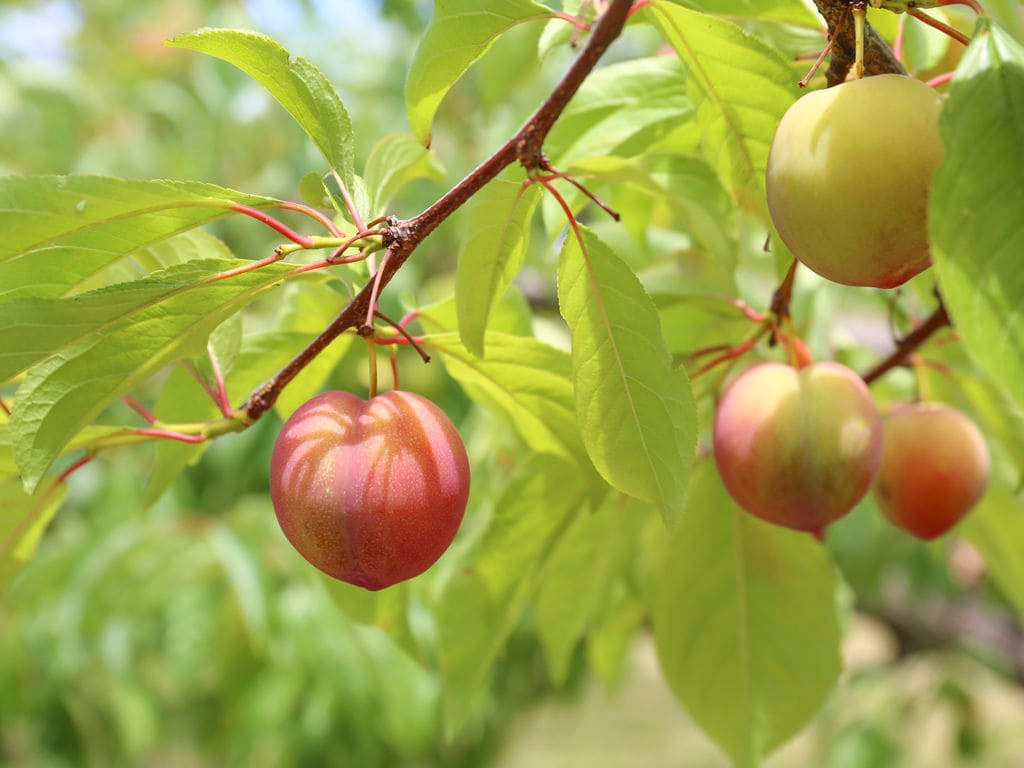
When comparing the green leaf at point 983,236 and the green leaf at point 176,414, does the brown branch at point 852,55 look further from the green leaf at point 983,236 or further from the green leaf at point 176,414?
the green leaf at point 176,414

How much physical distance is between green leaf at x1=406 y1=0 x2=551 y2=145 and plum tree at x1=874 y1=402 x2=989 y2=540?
0.43m

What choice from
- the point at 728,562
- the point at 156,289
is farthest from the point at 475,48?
the point at 728,562

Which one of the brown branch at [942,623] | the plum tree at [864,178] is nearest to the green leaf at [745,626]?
the plum tree at [864,178]

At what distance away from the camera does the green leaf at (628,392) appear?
1.75 ft

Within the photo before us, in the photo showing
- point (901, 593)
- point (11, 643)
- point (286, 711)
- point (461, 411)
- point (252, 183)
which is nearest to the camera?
point (286, 711)

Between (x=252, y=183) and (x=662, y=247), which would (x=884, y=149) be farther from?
(x=252, y=183)

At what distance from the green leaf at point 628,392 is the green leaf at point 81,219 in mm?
181

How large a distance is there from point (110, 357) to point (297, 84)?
174 mm

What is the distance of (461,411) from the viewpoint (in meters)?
1.98

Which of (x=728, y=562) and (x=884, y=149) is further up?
(x=884, y=149)

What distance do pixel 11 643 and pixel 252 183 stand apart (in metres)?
1.17

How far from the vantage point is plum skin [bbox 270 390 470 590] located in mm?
500

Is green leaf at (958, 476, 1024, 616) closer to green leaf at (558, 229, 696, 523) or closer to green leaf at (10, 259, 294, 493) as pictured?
green leaf at (558, 229, 696, 523)

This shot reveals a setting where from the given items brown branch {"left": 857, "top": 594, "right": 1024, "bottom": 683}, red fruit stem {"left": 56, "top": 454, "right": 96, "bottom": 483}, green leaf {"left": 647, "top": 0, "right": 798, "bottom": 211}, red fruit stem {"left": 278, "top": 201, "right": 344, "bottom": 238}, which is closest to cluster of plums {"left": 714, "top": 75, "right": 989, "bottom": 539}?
green leaf {"left": 647, "top": 0, "right": 798, "bottom": 211}
